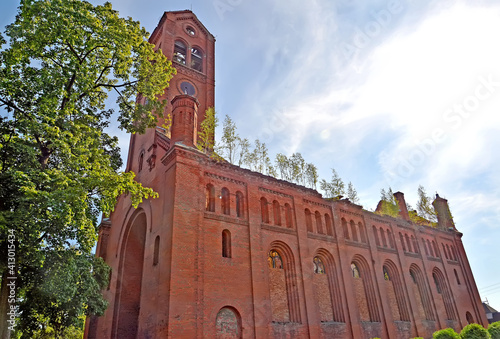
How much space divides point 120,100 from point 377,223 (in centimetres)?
1932

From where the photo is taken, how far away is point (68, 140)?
33.4 feet

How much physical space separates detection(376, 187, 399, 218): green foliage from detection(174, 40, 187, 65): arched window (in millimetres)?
20533

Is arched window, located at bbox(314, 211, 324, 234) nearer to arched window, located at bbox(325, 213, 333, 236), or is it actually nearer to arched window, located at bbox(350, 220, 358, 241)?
arched window, located at bbox(325, 213, 333, 236)

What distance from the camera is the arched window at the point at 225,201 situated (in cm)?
1620

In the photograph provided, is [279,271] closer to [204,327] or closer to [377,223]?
[204,327]

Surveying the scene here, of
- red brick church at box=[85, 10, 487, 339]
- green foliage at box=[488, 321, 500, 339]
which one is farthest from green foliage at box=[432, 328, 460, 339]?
green foliage at box=[488, 321, 500, 339]

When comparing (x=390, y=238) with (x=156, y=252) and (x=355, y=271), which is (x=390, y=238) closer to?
(x=355, y=271)

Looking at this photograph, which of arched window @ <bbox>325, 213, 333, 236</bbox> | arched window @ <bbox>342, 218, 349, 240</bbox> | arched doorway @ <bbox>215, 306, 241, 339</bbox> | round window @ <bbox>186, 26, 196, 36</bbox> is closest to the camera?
arched doorway @ <bbox>215, 306, 241, 339</bbox>

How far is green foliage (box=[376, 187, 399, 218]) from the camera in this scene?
90.4ft

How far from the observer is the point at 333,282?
62.4 feet

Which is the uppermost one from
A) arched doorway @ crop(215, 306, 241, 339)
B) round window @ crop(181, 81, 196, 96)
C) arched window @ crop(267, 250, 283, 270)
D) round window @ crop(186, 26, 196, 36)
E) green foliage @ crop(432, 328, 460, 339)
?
round window @ crop(186, 26, 196, 36)

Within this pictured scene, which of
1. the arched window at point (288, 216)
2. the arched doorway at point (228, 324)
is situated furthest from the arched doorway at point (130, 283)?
the arched window at point (288, 216)

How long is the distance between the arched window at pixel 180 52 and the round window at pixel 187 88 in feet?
6.75

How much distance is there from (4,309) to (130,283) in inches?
368
